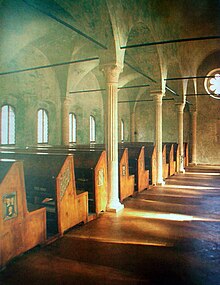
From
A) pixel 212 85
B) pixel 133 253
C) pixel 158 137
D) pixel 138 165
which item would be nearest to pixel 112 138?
pixel 138 165

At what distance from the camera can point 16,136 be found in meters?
13.9

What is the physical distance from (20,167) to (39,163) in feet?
4.57

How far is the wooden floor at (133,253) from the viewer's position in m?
3.99

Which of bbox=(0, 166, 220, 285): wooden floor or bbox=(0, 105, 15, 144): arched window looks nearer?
bbox=(0, 166, 220, 285): wooden floor

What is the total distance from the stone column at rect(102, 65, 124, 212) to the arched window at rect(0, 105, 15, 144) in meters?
7.19

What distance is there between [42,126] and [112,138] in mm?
8684

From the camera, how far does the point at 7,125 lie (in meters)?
13.6

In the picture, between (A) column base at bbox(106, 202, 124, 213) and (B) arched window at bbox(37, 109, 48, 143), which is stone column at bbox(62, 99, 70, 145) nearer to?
(B) arched window at bbox(37, 109, 48, 143)

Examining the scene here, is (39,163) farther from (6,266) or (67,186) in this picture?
(6,266)

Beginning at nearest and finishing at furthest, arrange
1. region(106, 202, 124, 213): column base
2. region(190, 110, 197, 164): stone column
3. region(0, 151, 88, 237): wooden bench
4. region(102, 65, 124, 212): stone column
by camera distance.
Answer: region(0, 151, 88, 237): wooden bench, region(106, 202, 124, 213): column base, region(102, 65, 124, 212): stone column, region(190, 110, 197, 164): stone column

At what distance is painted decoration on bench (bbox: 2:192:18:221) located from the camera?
429 centimetres

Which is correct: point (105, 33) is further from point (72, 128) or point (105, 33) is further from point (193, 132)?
point (193, 132)

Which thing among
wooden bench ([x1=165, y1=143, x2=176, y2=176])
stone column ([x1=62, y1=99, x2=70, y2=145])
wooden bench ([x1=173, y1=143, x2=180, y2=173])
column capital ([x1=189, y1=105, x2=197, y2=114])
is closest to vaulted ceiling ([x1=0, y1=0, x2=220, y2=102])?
stone column ([x1=62, y1=99, x2=70, y2=145])

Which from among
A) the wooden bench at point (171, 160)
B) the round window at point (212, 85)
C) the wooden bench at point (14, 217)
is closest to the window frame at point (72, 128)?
the wooden bench at point (171, 160)
